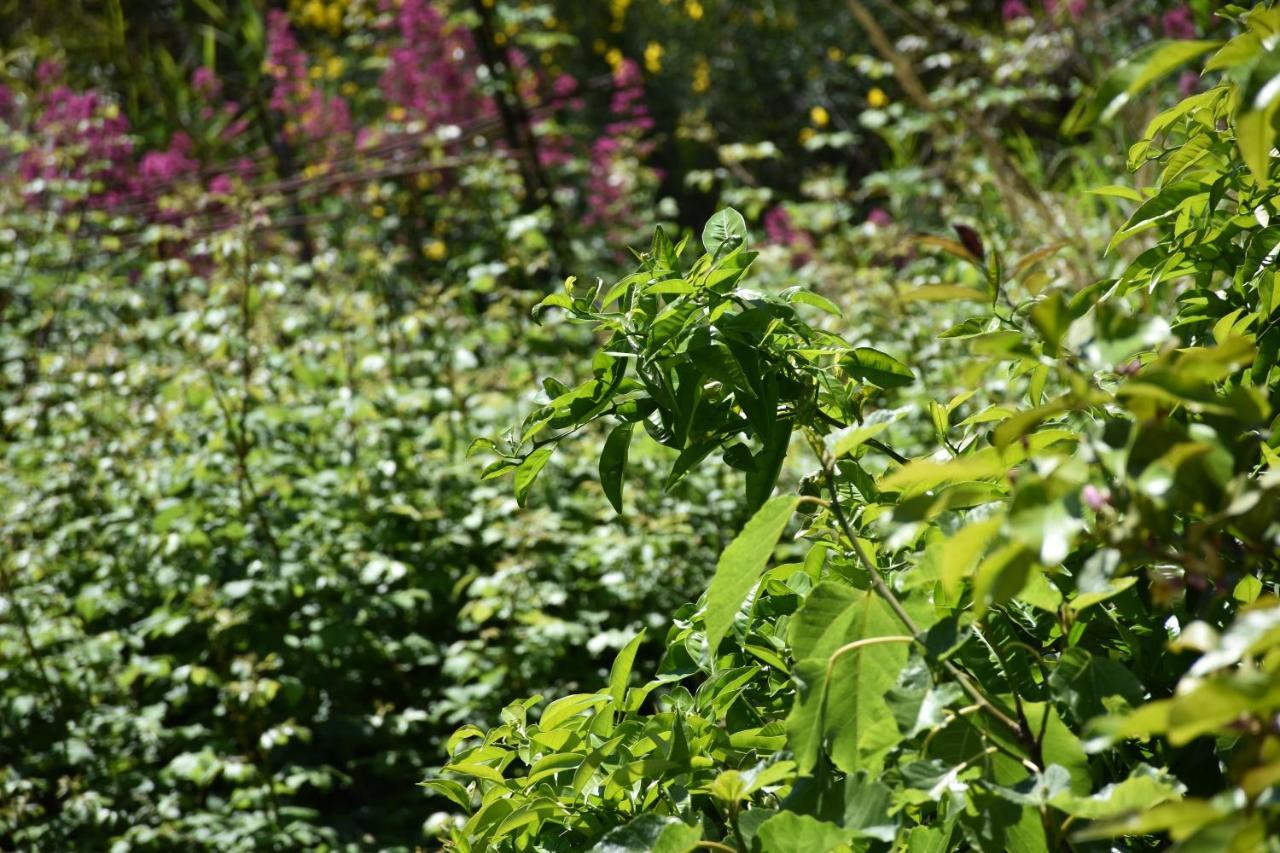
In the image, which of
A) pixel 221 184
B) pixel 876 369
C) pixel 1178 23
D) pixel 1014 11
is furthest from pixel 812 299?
pixel 1014 11

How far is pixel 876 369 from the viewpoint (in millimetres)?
992

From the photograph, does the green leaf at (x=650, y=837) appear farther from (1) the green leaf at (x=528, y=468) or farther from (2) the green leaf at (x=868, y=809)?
(1) the green leaf at (x=528, y=468)

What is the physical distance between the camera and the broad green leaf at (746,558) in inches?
30.7

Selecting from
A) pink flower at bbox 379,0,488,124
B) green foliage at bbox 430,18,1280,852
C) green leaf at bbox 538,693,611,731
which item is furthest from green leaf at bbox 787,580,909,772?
pink flower at bbox 379,0,488,124

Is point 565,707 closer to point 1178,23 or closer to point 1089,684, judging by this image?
point 1089,684

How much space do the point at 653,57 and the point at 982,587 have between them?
326 inches

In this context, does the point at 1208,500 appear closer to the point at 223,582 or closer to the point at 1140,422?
the point at 1140,422

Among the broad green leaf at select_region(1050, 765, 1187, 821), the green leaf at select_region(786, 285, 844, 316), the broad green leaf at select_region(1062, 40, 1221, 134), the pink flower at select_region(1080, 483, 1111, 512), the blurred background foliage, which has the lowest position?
the blurred background foliage

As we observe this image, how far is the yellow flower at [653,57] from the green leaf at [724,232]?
775 centimetres

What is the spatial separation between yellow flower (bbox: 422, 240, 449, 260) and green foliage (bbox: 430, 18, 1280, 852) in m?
4.85

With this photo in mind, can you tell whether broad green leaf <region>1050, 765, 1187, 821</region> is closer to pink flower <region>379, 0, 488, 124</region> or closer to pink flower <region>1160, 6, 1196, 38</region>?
pink flower <region>1160, 6, 1196, 38</region>

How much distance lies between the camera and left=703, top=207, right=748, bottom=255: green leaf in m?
1.00

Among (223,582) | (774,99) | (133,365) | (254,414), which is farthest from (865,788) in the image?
(774,99)

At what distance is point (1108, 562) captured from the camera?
0.62m
